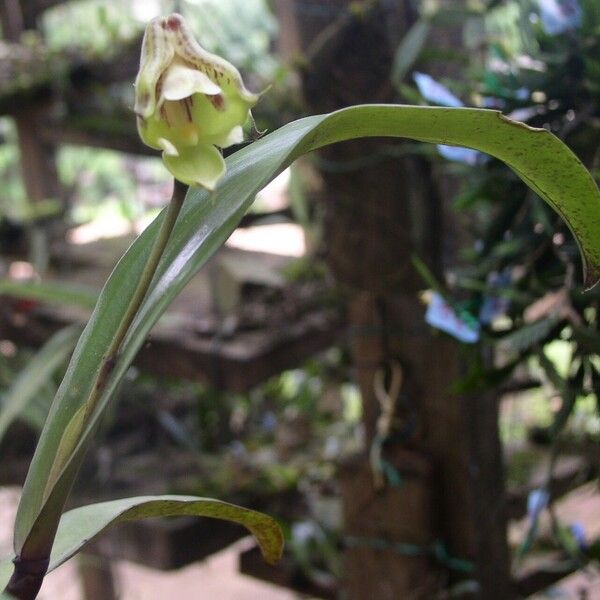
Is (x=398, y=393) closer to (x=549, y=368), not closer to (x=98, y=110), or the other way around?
(x=549, y=368)

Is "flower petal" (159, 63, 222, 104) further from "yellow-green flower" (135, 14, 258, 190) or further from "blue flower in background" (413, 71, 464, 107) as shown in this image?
"blue flower in background" (413, 71, 464, 107)

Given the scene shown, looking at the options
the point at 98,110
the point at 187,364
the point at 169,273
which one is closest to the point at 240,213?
the point at 169,273

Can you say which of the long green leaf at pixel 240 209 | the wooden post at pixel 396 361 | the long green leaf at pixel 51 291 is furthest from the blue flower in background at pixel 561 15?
the long green leaf at pixel 51 291

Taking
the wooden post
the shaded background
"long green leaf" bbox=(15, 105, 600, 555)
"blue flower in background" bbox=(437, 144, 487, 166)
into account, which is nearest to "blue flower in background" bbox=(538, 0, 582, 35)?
the shaded background

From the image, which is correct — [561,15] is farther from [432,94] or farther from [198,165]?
[198,165]

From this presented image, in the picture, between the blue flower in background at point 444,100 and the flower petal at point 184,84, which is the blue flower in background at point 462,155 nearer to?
the blue flower in background at point 444,100
